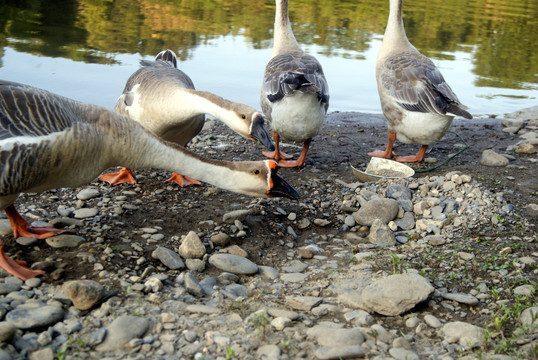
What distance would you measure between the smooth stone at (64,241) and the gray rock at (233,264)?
1067mm

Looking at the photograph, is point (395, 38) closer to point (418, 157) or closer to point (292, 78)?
point (418, 157)

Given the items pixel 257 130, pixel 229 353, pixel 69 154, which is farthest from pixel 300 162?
pixel 229 353

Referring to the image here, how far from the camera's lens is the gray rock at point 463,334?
330 centimetres

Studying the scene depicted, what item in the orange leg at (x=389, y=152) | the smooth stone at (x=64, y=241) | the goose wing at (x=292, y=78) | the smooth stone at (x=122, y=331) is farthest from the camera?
the orange leg at (x=389, y=152)

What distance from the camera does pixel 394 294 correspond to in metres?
3.65

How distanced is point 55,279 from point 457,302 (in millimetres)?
2745

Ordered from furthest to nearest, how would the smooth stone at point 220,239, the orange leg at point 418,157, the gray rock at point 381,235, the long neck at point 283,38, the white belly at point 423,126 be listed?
the long neck at point 283,38 → the orange leg at point 418,157 → the white belly at point 423,126 → the gray rock at point 381,235 → the smooth stone at point 220,239

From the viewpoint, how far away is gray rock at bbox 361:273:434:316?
362 centimetres

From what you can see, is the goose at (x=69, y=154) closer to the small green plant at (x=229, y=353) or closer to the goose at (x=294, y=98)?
the small green plant at (x=229, y=353)

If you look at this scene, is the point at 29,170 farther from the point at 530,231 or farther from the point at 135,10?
the point at 135,10

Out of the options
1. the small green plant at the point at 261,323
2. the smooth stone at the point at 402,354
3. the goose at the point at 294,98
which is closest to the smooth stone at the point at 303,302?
the small green plant at the point at 261,323

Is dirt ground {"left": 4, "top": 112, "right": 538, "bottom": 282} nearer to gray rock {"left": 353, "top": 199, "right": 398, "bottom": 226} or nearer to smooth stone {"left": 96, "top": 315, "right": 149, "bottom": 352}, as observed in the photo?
gray rock {"left": 353, "top": 199, "right": 398, "bottom": 226}

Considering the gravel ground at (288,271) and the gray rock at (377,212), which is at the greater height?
the gray rock at (377,212)

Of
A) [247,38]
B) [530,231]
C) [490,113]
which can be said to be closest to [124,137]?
[530,231]
